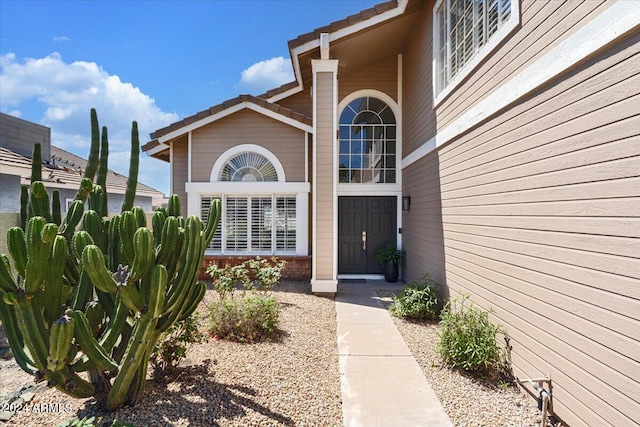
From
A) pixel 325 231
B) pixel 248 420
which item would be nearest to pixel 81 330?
pixel 248 420

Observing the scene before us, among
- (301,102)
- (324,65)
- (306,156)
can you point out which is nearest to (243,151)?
(306,156)

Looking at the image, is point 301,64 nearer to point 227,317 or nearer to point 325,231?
point 325,231

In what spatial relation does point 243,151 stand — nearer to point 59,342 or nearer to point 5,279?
point 5,279

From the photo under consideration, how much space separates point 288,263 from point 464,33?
6.09 m

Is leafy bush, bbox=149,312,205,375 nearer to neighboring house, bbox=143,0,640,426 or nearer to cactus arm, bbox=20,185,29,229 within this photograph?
cactus arm, bbox=20,185,29,229

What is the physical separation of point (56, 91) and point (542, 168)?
1889 cm

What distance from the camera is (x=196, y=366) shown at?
3820mm

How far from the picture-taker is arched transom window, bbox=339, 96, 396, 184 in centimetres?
923

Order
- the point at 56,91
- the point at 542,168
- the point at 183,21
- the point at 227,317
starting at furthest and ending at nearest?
the point at 56,91, the point at 183,21, the point at 227,317, the point at 542,168

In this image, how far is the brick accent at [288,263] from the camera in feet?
28.1

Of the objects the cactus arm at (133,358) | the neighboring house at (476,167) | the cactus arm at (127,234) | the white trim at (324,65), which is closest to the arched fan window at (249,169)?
the neighboring house at (476,167)

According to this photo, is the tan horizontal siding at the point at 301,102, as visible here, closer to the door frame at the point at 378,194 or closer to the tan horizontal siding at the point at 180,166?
the door frame at the point at 378,194

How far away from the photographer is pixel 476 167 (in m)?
4.67

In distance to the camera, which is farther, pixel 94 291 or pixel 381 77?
pixel 381 77
